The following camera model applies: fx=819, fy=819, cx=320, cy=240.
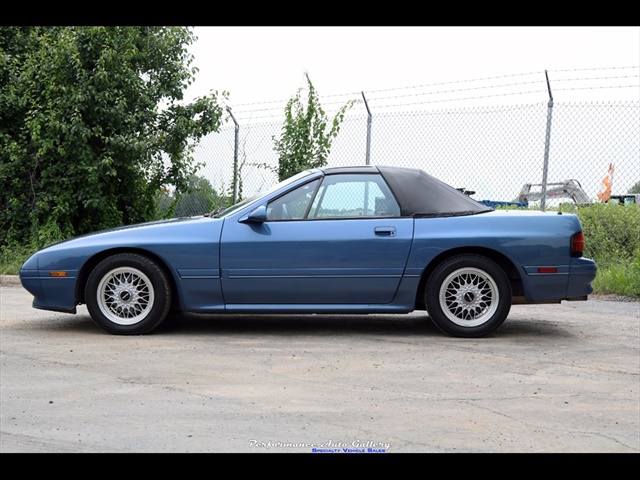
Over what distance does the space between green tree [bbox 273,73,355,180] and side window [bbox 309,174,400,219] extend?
661cm

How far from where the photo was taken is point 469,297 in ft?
23.6

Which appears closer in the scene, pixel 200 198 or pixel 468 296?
pixel 468 296

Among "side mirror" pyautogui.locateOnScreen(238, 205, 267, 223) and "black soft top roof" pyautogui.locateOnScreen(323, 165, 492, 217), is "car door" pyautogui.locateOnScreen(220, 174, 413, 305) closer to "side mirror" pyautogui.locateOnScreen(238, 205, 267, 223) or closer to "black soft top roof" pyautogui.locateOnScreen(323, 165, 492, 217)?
"side mirror" pyautogui.locateOnScreen(238, 205, 267, 223)

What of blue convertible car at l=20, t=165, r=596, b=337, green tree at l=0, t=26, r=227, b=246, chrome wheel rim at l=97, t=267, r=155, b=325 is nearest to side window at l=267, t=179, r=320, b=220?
blue convertible car at l=20, t=165, r=596, b=337

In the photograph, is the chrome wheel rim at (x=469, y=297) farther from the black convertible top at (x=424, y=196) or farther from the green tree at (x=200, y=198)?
the green tree at (x=200, y=198)

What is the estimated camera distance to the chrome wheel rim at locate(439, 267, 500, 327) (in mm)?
7137

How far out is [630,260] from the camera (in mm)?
11688

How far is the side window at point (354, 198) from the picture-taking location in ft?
24.1

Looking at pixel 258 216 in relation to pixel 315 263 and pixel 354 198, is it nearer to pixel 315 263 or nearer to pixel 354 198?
pixel 315 263

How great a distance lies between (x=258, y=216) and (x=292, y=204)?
1.22 ft

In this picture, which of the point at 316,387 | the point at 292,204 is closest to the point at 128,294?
the point at 292,204

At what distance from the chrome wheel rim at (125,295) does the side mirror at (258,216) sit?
1046mm

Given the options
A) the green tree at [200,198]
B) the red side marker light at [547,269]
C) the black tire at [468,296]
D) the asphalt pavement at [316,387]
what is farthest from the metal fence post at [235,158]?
the red side marker light at [547,269]
